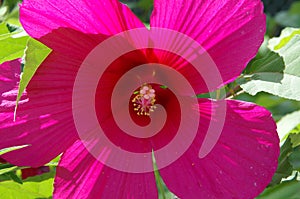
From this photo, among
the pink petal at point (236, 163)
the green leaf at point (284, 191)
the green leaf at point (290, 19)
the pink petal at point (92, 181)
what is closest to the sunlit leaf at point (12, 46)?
the pink petal at point (92, 181)

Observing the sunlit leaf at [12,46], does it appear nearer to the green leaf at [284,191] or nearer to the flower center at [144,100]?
the flower center at [144,100]

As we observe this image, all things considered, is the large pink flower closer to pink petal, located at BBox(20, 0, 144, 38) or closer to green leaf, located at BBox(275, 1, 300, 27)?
pink petal, located at BBox(20, 0, 144, 38)

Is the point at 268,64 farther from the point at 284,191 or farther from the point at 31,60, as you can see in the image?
the point at 31,60

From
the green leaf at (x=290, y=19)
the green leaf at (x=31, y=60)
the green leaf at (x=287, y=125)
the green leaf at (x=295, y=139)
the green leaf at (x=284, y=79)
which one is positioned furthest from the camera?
the green leaf at (x=290, y=19)

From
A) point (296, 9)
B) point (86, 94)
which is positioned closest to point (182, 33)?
point (86, 94)

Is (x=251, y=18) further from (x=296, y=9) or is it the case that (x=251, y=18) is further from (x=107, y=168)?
(x=296, y=9)

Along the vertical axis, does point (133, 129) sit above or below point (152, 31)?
below

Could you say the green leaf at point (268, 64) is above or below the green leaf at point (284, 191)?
above

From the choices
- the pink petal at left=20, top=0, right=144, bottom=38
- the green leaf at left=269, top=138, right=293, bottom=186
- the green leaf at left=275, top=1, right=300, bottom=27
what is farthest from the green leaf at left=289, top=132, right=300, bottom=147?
the green leaf at left=275, top=1, right=300, bottom=27
